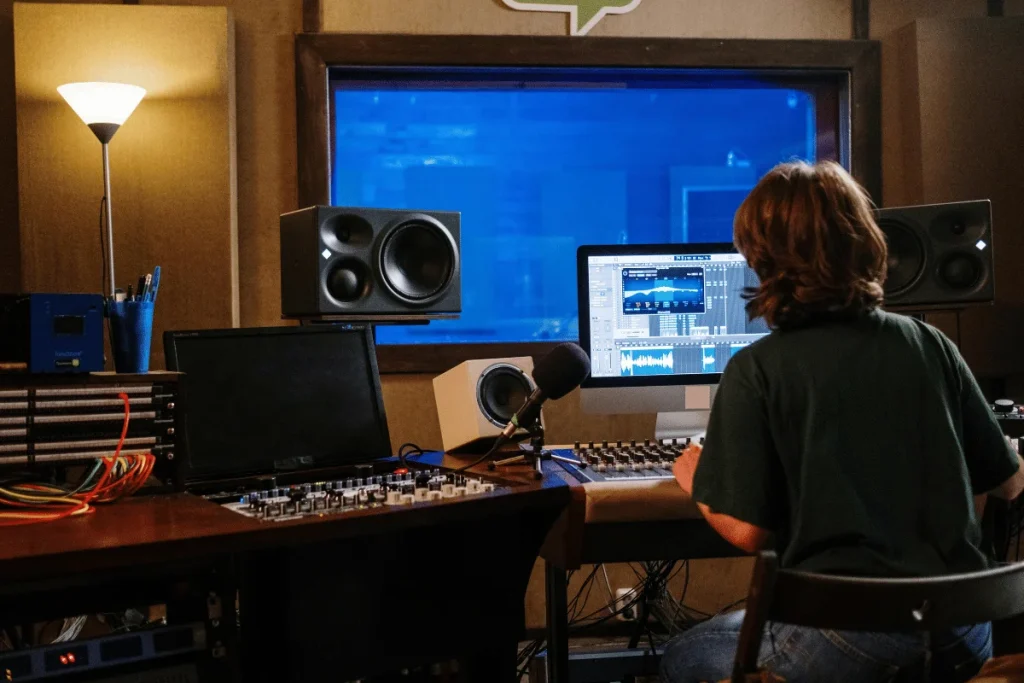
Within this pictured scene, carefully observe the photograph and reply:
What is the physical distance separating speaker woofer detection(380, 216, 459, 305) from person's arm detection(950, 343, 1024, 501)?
124cm

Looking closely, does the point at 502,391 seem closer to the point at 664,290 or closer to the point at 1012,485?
the point at 664,290

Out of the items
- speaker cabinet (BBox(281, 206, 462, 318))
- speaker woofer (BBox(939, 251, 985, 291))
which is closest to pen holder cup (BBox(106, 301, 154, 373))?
speaker cabinet (BBox(281, 206, 462, 318))

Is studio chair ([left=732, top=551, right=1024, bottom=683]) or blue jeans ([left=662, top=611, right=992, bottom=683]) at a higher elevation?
studio chair ([left=732, top=551, right=1024, bottom=683])

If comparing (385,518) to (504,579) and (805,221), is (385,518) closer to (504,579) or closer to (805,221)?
(504,579)

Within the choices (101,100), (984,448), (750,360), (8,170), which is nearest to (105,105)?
(101,100)

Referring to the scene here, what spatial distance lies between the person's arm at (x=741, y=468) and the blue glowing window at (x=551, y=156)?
6.08 feet

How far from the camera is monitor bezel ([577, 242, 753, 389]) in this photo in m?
2.58

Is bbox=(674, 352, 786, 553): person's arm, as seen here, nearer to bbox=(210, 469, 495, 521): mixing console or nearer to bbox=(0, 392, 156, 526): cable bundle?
bbox=(210, 469, 495, 521): mixing console

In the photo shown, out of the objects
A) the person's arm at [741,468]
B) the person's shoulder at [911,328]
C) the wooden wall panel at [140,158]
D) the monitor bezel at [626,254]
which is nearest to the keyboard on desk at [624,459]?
the monitor bezel at [626,254]

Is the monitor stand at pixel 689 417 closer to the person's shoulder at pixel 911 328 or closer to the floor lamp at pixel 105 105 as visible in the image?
the person's shoulder at pixel 911 328

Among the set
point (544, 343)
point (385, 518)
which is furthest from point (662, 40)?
point (385, 518)

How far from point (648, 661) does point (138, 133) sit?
6.92 feet

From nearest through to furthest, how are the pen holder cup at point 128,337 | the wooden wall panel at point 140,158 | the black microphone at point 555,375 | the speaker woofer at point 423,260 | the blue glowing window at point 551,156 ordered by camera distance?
the pen holder cup at point 128,337, the black microphone at point 555,375, the speaker woofer at point 423,260, the wooden wall panel at point 140,158, the blue glowing window at point 551,156

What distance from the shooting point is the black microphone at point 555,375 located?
6.98 feet
